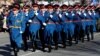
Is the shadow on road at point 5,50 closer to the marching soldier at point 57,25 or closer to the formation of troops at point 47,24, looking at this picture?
the formation of troops at point 47,24

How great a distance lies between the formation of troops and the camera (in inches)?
591

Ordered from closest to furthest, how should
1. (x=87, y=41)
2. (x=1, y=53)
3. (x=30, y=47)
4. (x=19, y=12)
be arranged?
1. (x=19, y=12)
2. (x=1, y=53)
3. (x=30, y=47)
4. (x=87, y=41)

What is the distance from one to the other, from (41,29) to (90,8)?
4836 mm

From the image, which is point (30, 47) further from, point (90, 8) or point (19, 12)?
point (90, 8)

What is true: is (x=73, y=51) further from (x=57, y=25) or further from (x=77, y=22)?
(x=77, y=22)

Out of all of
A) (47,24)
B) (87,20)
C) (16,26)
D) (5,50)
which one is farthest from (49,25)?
(87,20)

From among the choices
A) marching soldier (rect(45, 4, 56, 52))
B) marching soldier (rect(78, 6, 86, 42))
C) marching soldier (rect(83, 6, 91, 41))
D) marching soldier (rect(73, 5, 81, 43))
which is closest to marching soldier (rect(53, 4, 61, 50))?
marching soldier (rect(45, 4, 56, 52))

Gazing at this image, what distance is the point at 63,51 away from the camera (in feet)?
54.7

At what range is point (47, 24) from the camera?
16.7 m

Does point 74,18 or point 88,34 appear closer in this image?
point 74,18

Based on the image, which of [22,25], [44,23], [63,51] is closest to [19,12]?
[22,25]

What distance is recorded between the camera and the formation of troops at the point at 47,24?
1502 cm

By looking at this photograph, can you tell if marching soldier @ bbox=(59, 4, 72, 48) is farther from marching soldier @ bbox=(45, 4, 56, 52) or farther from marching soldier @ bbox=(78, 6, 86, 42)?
marching soldier @ bbox=(78, 6, 86, 42)

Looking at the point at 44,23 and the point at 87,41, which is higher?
the point at 44,23
